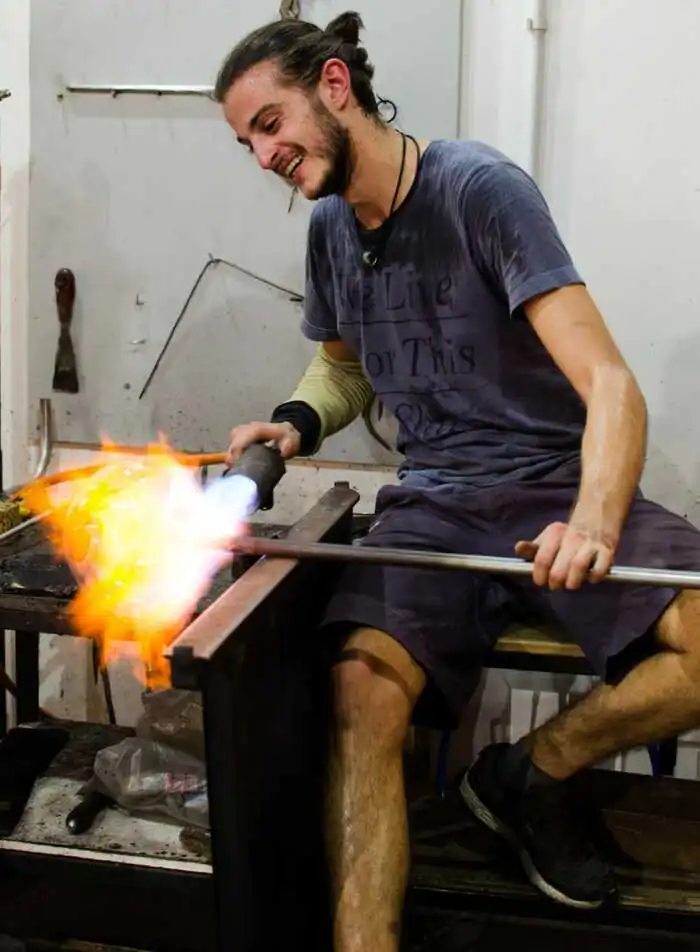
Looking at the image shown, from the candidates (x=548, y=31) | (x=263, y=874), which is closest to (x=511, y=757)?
(x=263, y=874)

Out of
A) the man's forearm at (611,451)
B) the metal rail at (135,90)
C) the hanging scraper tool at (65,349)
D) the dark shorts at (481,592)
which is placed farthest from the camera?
the hanging scraper tool at (65,349)

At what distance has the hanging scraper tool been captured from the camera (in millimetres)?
1999

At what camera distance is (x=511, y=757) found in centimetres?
140

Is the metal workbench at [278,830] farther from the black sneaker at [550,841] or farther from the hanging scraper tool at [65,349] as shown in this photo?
the hanging scraper tool at [65,349]

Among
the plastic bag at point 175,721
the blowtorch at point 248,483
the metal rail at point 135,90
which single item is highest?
the metal rail at point 135,90

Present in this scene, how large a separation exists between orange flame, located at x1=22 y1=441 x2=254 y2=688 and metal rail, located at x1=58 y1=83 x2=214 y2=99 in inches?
30.2

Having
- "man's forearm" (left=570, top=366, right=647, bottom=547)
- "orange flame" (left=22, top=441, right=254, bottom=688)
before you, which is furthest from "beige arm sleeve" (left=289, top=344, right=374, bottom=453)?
→ "man's forearm" (left=570, top=366, right=647, bottom=547)

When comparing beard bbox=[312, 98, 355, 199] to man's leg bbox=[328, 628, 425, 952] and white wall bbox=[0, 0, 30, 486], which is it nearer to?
man's leg bbox=[328, 628, 425, 952]

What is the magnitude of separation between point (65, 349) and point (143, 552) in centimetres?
74

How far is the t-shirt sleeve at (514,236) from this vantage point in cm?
129

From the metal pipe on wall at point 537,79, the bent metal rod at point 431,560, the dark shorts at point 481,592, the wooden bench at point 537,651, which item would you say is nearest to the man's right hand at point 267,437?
the dark shorts at point 481,592

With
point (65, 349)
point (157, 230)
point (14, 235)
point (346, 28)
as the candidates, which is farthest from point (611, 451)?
point (14, 235)

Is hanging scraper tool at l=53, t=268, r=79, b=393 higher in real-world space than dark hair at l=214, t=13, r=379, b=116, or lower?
lower

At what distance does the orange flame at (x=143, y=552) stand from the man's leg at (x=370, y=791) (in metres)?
0.24
